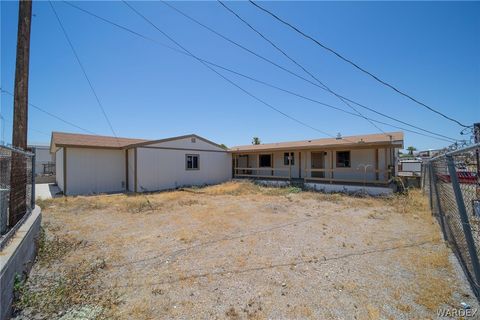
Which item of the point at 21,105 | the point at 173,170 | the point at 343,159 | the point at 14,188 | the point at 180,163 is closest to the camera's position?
the point at 14,188

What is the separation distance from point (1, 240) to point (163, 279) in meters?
2.08

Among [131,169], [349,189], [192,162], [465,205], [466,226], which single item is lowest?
[349,189]

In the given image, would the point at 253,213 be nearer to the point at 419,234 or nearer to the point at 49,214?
the point at 419,234

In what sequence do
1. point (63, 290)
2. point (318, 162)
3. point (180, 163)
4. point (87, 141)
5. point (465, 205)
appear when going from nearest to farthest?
point (63, 290) < point (465, 205) < point (87, 141) < point (180, 163) < point (318, 162)

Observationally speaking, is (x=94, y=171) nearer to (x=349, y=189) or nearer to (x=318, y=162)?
(x=318, y=162)

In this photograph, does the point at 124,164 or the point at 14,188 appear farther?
the point at 124,164

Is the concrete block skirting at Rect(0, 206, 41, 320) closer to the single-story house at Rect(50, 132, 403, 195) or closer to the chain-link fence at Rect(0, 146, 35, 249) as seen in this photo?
the chain-link fence at Rect(0, 146, 35, 249)

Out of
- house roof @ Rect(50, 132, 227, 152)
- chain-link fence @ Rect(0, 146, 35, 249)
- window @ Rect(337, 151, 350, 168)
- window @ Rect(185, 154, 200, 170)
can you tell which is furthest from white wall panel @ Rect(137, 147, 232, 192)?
chain-link fence @ Rect(0, 146, 35, 249)

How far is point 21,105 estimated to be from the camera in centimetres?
464

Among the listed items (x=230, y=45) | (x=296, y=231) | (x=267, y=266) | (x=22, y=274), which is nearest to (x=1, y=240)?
(x=22, y=274)

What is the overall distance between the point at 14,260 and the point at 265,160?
1749 cm

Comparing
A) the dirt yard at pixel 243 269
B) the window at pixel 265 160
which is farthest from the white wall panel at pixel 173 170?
the dirt yard at pixel 243 269

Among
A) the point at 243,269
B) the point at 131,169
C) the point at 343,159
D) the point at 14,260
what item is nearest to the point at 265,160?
the point at 343,159

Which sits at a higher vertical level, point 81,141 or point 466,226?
point 81,141
